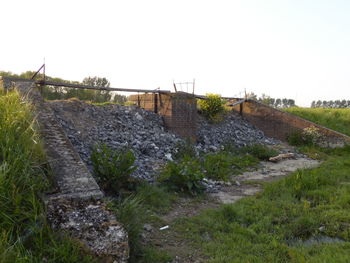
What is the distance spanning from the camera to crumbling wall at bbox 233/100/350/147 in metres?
11.7

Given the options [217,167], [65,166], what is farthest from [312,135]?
[65,166]

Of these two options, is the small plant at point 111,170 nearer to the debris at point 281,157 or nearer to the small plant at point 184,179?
the small plant at point 184,179

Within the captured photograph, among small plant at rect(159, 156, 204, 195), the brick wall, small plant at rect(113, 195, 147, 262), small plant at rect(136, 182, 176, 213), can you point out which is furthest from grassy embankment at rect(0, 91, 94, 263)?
the brick wall

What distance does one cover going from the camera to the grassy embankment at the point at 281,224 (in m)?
3.18

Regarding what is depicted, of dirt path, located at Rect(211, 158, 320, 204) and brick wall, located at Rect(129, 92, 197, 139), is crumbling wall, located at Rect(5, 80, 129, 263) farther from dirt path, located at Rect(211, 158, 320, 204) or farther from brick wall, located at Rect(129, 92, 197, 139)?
brick wall, located at Rect(129, 92, 197, 139)

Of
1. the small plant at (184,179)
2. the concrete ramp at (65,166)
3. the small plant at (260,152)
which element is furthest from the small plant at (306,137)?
the concrete ramp at (65,166)

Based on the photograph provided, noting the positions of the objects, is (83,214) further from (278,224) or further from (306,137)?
(306,137)

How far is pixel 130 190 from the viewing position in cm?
498

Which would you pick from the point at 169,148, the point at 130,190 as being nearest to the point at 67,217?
the point at 130,190

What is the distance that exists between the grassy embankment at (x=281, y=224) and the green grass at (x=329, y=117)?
26.9 ft

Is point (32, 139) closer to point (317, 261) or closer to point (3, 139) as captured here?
point (3, 139)

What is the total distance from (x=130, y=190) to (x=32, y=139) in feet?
6.88

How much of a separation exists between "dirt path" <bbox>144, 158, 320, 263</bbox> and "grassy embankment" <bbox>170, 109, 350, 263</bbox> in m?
0.16

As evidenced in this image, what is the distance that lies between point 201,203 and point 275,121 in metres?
8.66
